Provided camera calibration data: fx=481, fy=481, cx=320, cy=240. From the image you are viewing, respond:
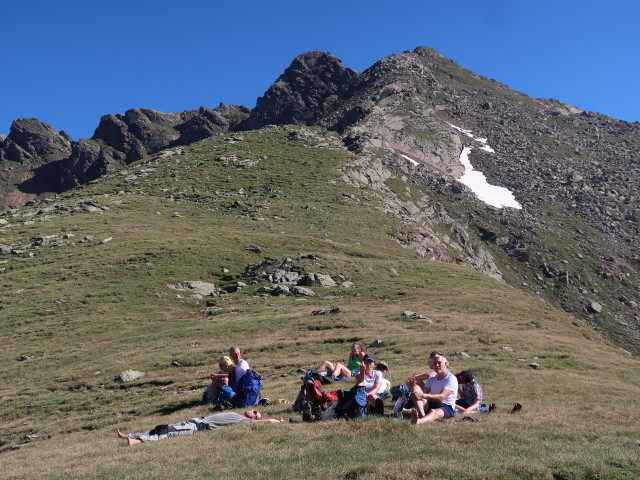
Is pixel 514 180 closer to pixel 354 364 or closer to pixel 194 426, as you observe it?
pixel 354 364

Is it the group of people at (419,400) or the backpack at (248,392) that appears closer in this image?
the group of people at (419,400)

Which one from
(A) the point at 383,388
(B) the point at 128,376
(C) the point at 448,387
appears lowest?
(B) the point at 128,376

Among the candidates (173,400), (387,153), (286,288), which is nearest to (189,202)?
(286,288)

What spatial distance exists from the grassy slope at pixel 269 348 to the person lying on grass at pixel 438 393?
40.7 inches

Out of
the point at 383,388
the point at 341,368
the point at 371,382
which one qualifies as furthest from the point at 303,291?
the point at 371,382

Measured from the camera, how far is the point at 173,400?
22172mm

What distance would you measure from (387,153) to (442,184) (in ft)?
59.7

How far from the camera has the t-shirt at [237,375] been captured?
62.2 feet

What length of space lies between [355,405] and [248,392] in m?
5.37

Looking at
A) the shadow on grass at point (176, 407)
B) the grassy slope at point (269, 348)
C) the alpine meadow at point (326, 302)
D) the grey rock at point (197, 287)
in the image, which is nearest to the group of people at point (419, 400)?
the alpine meadow at point (326, 302)

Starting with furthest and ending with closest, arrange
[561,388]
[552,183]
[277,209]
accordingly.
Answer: [552,183], [277,209], [561,388]

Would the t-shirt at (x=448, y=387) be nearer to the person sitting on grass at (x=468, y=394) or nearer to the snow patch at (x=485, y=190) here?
the person sitting on grass at (x=468, y=394)

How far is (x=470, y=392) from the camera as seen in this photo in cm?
1675

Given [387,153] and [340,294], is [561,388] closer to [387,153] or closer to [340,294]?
[340,294]
